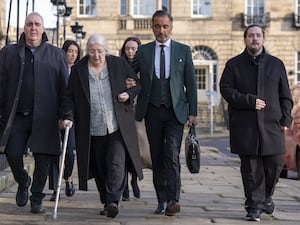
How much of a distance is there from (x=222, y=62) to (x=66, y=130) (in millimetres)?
42394

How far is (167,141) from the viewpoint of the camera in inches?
334

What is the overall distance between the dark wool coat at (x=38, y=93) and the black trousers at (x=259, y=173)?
199 cm

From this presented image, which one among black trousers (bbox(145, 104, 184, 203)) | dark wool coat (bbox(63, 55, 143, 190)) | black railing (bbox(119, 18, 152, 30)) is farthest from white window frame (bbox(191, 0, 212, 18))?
dark wool coat (bbox(63, 55, 143, 190))

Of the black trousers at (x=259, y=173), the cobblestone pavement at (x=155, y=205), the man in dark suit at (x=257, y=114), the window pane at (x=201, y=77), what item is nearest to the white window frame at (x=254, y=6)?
the window pane at (x=201, y=77)

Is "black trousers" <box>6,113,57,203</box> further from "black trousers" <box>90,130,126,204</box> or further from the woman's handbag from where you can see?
the woman's handbag

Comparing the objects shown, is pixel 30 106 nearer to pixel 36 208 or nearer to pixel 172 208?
pixel 36 208

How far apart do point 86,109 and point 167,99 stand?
0.84 metres

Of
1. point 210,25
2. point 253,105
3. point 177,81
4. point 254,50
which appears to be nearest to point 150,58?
point 177,81

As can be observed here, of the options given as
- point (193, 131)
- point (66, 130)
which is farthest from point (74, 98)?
point (193, 131)

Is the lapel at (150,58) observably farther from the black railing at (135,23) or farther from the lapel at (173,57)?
the black railing at (135,23)

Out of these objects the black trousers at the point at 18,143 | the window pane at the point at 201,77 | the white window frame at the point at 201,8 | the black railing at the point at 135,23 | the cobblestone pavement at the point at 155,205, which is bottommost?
the window pane at the point at 201,77

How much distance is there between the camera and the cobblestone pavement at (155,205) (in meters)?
8.12

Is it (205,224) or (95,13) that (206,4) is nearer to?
(95,13)

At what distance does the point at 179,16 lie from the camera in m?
50.6
